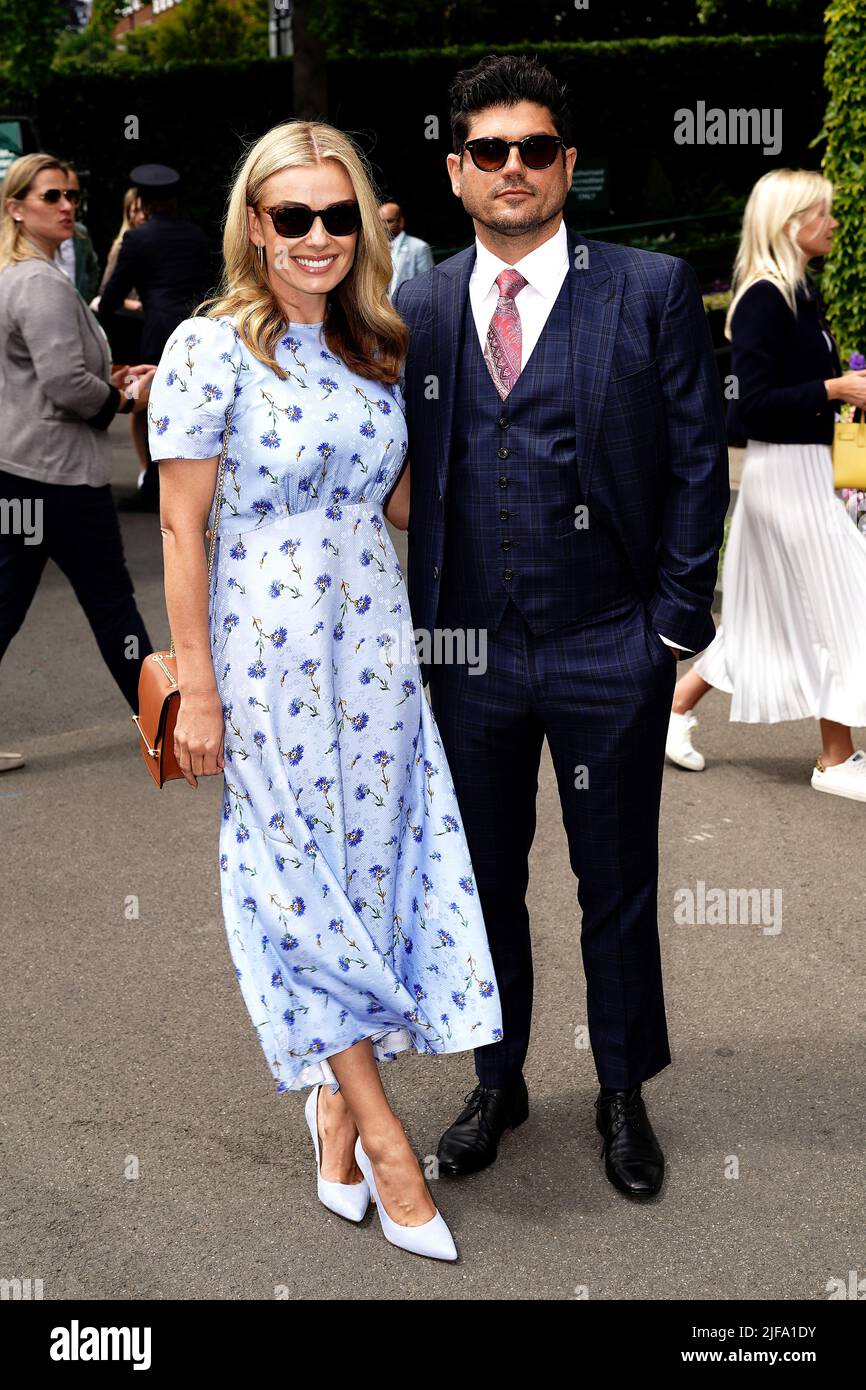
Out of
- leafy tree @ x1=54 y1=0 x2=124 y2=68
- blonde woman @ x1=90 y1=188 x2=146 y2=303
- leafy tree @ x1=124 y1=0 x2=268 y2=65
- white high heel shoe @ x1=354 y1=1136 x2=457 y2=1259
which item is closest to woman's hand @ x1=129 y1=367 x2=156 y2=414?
white high heel shoe @ x1=354 y1=1136 x2=457 y2=1259

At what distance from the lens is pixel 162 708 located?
3104mm

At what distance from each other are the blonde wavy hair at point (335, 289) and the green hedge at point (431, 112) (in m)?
19.7

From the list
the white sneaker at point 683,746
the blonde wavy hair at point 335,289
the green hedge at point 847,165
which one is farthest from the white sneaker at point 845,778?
the green hedge at point 847,165

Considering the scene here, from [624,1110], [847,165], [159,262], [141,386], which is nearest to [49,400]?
[141,386]

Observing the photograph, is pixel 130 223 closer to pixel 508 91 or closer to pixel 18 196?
pixel 18 196

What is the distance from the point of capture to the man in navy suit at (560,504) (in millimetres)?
3088

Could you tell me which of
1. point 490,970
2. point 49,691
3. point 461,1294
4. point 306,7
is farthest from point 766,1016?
point 306,7

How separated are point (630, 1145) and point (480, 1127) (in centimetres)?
32

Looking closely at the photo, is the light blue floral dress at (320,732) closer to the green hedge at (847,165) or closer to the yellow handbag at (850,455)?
the yellow handbag at (850,455)

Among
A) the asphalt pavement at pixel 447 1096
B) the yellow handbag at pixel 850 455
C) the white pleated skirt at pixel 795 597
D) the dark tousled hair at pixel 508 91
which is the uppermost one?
the dark tousled hair at pixel 508 91

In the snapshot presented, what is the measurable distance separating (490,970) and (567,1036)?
34.1 inches

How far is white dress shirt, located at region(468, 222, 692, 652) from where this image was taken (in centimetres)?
313

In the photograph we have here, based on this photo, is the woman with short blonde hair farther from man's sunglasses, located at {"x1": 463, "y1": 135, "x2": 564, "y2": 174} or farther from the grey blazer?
man's sunglasses, located at {"x1": 463, "y1": 135, "x2": 564, "y2": 174}

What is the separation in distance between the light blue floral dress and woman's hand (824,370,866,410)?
2.63 m
